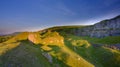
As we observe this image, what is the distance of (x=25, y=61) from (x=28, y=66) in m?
2.22

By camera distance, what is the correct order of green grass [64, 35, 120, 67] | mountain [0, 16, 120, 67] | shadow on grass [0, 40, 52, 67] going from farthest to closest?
green grass [64, 35, 120, 67]
mountain [0, 16, 120, 67]
shadow on grass [0, 40, 52, 67]

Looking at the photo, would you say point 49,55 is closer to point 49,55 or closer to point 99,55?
point 49,55

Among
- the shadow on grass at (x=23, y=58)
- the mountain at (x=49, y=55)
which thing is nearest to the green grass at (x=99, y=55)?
the mountain at (x=49, y=55)

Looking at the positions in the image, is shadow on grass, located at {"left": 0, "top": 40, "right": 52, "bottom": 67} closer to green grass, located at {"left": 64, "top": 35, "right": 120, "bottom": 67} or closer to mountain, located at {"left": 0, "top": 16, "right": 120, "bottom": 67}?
A: mountain, located at {"left": 0, "top": 16, "right": 120, "bottom": 67}

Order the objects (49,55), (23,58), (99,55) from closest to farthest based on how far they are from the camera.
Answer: (23,58) → (49,55) → (99,55)

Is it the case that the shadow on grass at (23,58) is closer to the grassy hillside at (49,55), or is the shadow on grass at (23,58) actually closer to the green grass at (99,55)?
the grassy hillside at (49,55)

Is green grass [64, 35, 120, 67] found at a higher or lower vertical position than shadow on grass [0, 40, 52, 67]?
lower

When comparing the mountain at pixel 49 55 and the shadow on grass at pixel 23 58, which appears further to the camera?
the mountain at pixel 49 55

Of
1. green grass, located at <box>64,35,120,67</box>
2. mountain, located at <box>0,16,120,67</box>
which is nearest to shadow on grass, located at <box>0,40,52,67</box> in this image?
mountain, located at <box>0,16,120,67</box>

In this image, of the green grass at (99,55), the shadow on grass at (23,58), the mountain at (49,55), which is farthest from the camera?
the green grass at (99,55)

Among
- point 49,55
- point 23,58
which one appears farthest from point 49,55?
point 23,58

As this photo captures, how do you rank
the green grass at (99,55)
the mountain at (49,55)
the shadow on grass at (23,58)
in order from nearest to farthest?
1. the shadow on grass at (23,58)
2. the mountain at (49,55)
3. the green grass at (99,55)

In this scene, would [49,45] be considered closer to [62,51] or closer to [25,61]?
[62,51]

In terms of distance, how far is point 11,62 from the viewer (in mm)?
48312
